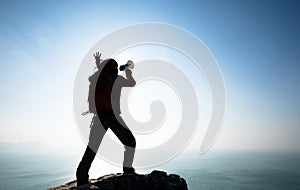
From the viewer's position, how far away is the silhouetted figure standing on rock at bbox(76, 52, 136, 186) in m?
6.32

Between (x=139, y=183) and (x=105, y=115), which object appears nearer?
(x=139, y=183)

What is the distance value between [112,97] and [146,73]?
3973 millimetres

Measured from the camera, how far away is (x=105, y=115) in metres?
6.42

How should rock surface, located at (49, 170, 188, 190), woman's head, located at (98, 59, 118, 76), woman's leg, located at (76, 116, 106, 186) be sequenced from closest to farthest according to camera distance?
rock surface, located at (49, 170, 188, 190) < woman's leg, located at (76, 116, 106, 186) < woman's head, located at (98, 59, 118, 76)

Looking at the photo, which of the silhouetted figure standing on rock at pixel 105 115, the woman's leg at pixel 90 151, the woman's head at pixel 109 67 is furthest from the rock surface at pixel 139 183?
the woman's head at pixel 109 67

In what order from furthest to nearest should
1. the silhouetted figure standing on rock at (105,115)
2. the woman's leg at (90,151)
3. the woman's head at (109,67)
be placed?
the woman's head at (109,67), the silhouetted figure standing on rock at (105,115), the woman's leg at (90,151)

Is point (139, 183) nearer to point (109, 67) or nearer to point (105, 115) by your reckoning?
point (105, 115)

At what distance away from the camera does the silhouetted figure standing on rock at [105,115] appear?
6.32 metres

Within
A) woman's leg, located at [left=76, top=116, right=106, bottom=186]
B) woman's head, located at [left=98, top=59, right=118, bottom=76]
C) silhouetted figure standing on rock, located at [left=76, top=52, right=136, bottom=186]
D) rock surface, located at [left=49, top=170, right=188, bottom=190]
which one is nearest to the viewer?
rock surface, located at [left=49, top=170, right=188, bottom=190]

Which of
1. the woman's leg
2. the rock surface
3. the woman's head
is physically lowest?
the rock surface

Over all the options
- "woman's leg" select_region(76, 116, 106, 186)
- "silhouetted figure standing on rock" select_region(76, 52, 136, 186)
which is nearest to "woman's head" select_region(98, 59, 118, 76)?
"silhouetted figure standing on rock" select_region(76, 52, 136, 186)

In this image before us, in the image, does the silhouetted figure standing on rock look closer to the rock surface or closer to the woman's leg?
the woman's leg

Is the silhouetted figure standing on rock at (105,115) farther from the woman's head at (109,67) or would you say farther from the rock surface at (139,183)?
the rock surface at (139,183)

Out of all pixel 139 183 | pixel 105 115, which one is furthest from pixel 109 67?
pixel 139 183
